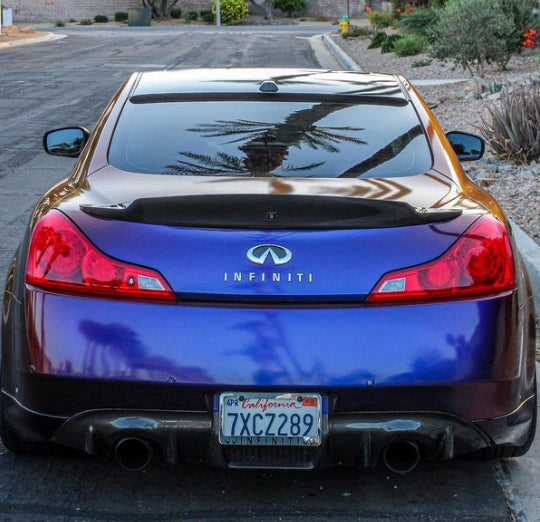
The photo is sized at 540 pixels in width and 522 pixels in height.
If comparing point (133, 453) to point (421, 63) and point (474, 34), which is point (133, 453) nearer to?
point (474, 34)

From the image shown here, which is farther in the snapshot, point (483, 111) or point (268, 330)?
point (483, 111)

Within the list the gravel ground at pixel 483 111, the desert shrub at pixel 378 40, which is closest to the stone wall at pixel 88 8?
the desert shrub at pixel 378 40

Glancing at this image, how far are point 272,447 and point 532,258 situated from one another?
393cm

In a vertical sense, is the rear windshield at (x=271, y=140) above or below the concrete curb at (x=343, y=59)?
above

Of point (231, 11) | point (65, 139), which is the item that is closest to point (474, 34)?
point (65, 139)

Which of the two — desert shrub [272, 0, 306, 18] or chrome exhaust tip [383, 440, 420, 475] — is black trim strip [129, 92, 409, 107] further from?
desert shrub [272, 0, 306, 18]

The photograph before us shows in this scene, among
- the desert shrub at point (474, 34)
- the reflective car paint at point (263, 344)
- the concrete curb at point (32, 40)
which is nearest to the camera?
the reflective car paint at point (263, 344)

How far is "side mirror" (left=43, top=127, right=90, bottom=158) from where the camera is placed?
584 cm

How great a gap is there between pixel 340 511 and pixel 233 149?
4.78 ft

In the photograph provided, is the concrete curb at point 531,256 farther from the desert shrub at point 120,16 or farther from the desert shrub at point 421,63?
the desert shrub at point 120,16

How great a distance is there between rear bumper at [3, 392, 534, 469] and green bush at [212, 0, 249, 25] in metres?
72.8

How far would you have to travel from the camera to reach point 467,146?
5797 mm

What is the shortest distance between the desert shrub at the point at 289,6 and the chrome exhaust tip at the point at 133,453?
76424 millimetres

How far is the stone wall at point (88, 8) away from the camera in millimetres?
81188
